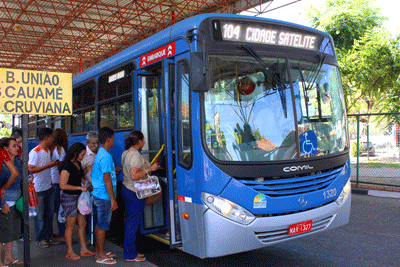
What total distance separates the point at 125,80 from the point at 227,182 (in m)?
2.66

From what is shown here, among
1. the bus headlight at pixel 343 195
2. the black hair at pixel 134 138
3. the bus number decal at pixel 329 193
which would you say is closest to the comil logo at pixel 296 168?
the bus number decal at pixel 329 193

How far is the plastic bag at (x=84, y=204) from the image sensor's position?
5332mm

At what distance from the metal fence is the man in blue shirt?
733 cm

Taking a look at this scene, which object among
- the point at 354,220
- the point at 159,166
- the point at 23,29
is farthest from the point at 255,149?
the point at 23,29

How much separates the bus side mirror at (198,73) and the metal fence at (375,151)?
24.7 feet

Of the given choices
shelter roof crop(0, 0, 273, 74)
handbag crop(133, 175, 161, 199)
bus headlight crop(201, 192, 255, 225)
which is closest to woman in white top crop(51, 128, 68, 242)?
handbag crop(133, 175, 161, 199)

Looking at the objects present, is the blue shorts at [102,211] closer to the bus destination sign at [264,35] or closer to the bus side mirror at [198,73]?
the bus side mirror at [198,73]

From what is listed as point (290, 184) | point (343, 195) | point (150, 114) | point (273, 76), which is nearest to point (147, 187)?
point (150, 114)

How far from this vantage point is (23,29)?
24344mm

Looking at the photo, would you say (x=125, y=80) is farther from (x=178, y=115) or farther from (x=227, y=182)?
(x=227, y=182)

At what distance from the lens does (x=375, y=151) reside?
36.2ft

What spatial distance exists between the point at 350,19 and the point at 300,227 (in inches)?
564

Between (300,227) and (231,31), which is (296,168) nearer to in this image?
(300,227)

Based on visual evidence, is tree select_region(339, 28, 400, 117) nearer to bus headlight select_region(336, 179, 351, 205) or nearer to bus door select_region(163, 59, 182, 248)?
bus headlight select_region(336, 179, 351, 205)
